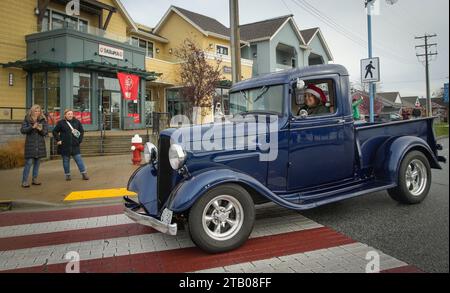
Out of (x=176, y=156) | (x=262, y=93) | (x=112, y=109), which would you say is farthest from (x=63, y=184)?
(x=112, y=109)

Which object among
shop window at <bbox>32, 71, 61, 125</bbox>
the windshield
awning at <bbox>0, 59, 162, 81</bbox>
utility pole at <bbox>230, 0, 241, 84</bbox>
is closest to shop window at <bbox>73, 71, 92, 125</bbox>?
awning at <bbox>0, 59, 162, 81</bbox>

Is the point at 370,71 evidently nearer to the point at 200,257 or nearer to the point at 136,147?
the point at 136,147

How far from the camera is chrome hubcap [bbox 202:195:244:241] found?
12.9ft

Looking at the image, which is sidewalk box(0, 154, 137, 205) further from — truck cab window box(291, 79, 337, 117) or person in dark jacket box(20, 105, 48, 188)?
truck cab window box(291, 79, 337, 117)

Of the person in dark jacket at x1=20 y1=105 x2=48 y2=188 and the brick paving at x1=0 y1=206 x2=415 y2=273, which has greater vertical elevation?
the person in dark jacket at x1=20 y1=105 x2=48 y2=188

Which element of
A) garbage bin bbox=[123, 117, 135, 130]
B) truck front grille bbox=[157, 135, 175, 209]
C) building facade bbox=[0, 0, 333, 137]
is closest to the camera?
truck front grille bbox=[157, 135, 175, 209]

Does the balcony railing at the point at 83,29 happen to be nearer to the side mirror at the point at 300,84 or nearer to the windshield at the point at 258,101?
the windshield at the point at 258,101

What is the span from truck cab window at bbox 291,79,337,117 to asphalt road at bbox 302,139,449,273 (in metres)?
1.55

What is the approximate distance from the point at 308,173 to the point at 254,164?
0.89 metres

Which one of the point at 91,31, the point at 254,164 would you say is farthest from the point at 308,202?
the point at 91,31

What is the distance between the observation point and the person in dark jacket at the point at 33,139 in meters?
8.21

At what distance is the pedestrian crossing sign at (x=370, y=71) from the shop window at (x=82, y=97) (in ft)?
46.8

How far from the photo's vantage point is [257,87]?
5203 millimetres

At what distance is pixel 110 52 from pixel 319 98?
696 inches
